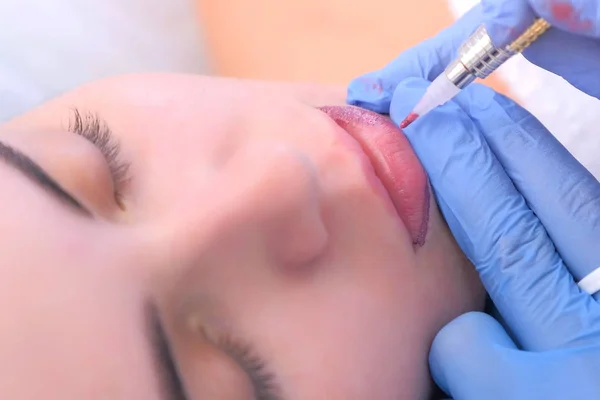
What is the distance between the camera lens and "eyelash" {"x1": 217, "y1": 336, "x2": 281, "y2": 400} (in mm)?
605

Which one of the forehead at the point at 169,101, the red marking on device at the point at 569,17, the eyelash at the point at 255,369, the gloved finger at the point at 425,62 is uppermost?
the red marking on device at the point at 569,17

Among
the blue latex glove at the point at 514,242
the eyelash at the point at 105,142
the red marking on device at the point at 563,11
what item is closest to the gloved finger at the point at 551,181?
the blue latex glove at the point at 514,242

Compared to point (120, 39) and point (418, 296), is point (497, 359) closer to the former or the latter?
point (418, 296)

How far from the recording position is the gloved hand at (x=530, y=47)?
60cm

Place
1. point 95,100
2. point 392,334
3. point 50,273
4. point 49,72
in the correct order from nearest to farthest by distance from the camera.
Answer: point 50,273
point 392,334
point 95,100
point 49,72

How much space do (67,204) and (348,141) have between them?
33 centimetres

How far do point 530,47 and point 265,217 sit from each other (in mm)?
372

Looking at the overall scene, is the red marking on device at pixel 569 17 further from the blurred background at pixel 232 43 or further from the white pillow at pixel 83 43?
the white pillow at pixel 83 43

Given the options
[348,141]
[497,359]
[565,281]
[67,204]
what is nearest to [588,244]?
[565,281]

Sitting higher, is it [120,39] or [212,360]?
[120,39]

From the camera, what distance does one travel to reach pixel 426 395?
727 mm

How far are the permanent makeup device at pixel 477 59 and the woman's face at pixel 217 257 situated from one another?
9 cm

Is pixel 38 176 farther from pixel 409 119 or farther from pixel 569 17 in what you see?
pixel 569 17

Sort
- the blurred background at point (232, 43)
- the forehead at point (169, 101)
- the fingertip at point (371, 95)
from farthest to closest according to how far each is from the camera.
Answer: the blurred background at point (232, 43) < the fingertip at point (371, 95) < the forehead at point (169, 101)
